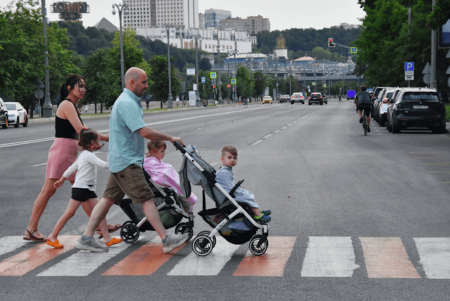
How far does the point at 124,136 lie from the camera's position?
666cm

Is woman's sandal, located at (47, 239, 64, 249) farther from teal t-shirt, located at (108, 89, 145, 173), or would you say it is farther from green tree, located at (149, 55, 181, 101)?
green tree, located at (149, 55, 181, 101)

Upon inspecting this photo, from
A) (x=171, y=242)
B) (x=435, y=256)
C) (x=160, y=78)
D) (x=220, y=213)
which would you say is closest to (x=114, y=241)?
(x=171, y=242)

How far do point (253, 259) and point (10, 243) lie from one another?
2650 millimetres

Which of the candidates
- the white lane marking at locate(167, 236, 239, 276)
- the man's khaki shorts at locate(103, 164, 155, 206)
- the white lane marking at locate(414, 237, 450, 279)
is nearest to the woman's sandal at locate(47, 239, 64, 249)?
the man's khaki shorts at locate(103, 164, 155, 206)

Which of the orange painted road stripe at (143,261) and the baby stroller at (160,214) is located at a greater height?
the baby stroller at (160,214)

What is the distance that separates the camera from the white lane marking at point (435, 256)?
598 cm

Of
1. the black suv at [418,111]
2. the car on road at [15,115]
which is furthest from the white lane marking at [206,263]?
the car on road at [15,115]

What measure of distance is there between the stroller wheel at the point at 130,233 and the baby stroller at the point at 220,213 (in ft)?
2.56

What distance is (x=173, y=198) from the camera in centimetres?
724

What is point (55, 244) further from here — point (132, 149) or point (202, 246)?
point (202, 246)

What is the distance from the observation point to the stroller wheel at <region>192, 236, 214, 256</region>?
6.66 meters

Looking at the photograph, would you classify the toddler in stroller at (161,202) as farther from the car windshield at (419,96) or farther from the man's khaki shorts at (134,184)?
the car windshield at (419,96)

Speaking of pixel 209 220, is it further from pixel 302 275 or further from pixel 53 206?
pixel 53 206

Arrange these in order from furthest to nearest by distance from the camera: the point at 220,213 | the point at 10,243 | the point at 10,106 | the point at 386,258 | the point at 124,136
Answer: the point at 10,106 → the point at 10,243 → the point at 220,213 → the point at 124,136 → the point at 386,258
